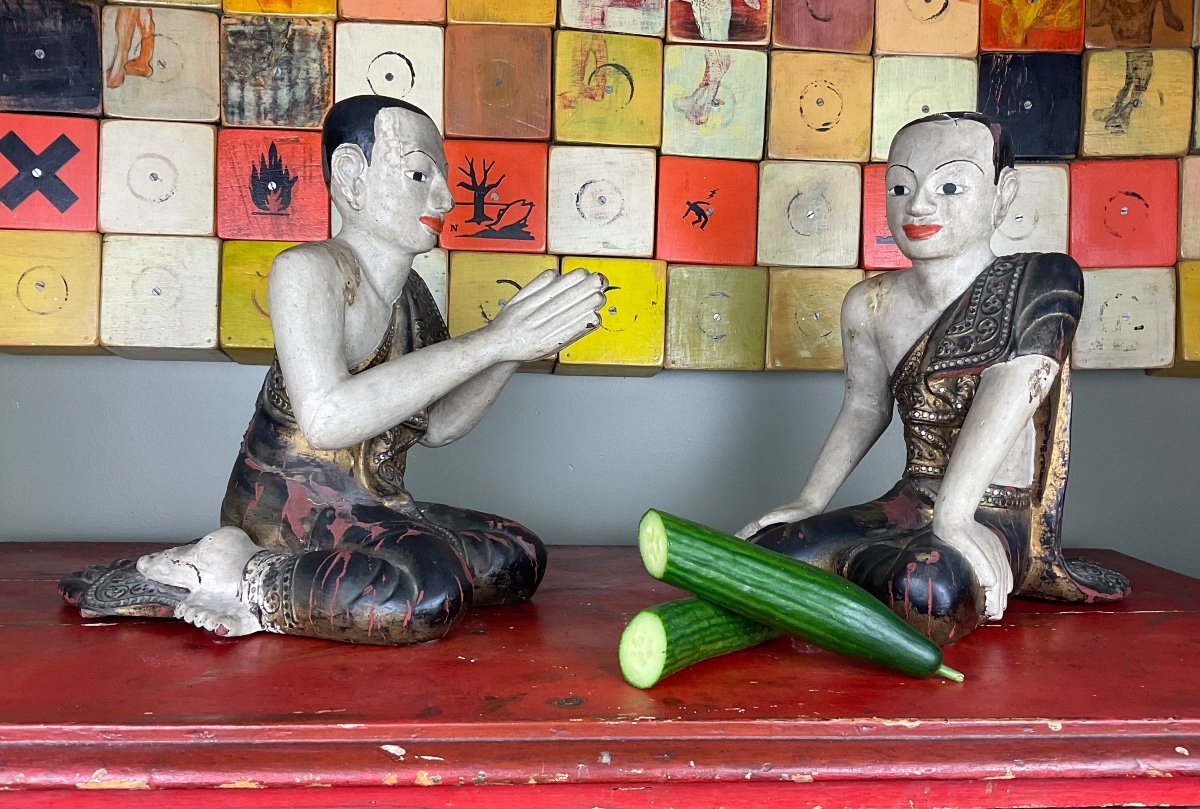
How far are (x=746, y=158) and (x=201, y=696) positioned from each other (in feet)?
3.61

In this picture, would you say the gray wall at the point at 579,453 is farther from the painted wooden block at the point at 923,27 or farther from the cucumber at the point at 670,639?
the cucumber at the point at 670,639

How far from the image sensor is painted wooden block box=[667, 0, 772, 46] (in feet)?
5.24

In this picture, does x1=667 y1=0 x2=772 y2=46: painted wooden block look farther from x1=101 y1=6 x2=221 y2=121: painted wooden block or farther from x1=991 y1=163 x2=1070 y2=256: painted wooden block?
x1=101 y1=6 x2=221 y2=121: painted wooden block

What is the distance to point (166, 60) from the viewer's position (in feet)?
5.02

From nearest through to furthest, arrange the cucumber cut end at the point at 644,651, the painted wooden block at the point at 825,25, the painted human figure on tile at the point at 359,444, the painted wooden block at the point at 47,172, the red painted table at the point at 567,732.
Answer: the red painted table at the point at 567,732 < the cucumber cut end at the point at 644,651 < the painted human figure on tile at the point at 359,444 < the painted wooden block at the point at 47,172 < the painted wooden block at the point at 825,25

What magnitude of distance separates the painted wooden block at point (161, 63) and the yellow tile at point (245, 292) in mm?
194

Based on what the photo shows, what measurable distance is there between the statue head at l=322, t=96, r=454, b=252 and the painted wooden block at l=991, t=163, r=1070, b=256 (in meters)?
0.91

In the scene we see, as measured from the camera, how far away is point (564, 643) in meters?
1.06

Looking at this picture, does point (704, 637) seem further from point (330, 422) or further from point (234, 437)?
point (234, 437)

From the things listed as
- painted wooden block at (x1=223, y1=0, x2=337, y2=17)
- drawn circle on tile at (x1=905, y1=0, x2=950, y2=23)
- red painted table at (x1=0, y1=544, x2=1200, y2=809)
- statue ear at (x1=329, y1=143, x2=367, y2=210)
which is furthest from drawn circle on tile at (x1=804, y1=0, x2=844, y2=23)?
red painted table at (x1=0, y1=544, x2=1200, y2=809)

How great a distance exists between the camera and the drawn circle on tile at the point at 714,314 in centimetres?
162

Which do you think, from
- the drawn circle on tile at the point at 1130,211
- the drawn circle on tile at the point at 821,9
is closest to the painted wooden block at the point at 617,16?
the drawn circle on tile at the point at 821,9

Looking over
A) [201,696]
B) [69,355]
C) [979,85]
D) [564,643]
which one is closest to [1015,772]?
[564,643]

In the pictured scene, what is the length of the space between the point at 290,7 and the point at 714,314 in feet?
2.46
